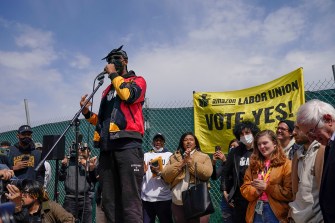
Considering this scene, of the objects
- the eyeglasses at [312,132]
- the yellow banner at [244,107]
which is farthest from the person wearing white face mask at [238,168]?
the eyeglasses at [312,132]

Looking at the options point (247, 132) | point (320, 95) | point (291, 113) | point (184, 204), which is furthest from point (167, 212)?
point (320, 95)

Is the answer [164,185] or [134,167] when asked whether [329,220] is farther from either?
[164,185]

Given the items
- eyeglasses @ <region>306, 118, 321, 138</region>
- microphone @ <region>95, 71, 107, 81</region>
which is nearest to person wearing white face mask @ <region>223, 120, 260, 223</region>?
microphone @ <region>95, 71, 107, 81</region>

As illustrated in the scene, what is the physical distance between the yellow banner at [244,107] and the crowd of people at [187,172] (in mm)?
515

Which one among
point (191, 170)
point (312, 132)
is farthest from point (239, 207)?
point (312, 132)

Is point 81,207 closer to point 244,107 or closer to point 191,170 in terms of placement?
point 191,170

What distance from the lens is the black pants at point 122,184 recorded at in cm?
317

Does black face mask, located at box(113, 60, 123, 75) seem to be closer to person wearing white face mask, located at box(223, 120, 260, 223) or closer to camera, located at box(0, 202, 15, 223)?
person wearing white face mask, located at box(223, 120, 260, 223)

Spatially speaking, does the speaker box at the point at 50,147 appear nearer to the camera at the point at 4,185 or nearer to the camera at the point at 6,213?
the camera at the point at 4,185

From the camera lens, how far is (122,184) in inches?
126

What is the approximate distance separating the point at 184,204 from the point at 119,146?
1777mm

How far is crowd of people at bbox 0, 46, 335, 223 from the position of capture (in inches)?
100

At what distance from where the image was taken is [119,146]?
3246 millimetres

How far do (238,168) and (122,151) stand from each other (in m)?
2.06
